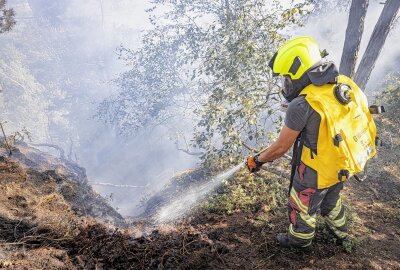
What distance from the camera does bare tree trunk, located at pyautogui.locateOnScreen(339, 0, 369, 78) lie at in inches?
230

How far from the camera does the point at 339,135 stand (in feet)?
7.33

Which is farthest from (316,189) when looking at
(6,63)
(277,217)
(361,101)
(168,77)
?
(6,63)

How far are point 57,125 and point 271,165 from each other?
35.6 meters

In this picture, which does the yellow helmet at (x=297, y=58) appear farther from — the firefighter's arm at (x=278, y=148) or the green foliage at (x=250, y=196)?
the green foliage at (x=250, y=196)

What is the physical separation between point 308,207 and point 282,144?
0.75 metres

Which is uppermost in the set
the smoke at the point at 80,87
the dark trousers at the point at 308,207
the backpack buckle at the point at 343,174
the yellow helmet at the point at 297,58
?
the smoke at the point at 80,87

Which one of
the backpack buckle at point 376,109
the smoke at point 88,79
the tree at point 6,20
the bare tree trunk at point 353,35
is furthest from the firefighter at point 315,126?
the smoke at point 88,79

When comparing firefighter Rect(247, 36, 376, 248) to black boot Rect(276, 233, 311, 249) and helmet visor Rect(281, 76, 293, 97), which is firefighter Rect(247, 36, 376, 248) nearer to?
helmet visor Rect(281, 76, 293, 97)

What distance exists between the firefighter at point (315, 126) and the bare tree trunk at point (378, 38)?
4.88 meters

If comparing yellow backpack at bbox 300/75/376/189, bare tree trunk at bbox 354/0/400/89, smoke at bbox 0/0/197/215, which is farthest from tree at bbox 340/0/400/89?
smoke at bbox 0/0/197/215

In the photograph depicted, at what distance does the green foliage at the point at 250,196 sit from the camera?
4.04 meters

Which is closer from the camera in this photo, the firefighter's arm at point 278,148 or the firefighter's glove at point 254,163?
the firefighter's arm at point 278,148

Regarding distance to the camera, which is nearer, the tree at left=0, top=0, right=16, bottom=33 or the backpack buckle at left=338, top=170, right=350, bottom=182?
the backpack buckle at left=338, top=170, right=350, bottom=182

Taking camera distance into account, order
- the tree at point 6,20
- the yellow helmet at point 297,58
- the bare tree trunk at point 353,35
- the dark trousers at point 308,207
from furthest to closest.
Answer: the bare tree trunk at point 353,35
the tree at point 6,20
the dark trousers at point 308,207
the yellow helmet at point 297,58
